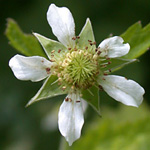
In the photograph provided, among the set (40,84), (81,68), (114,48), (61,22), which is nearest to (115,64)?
(114,48)

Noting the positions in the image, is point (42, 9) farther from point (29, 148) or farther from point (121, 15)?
point (29, 148)

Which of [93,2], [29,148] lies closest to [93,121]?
[29,148]

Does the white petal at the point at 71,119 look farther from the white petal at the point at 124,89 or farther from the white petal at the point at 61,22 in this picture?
the white petal at the point at 61,22

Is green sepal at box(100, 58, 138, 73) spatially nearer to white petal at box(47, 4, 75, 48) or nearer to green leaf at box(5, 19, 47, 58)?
white petal at box(47, 4, 75, 48)

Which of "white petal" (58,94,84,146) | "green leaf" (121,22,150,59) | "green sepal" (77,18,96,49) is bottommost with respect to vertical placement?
Answer: "white petal" (58,94,84,146)

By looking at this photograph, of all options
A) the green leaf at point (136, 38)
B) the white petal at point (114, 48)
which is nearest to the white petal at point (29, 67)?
the white petal at point (114, 48)

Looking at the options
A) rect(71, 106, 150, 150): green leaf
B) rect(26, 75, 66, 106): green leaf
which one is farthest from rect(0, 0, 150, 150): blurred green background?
rect(26, 75, 66, 106): green leaf

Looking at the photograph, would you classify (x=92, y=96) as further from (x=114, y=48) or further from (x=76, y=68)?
(x=114, y=48)
